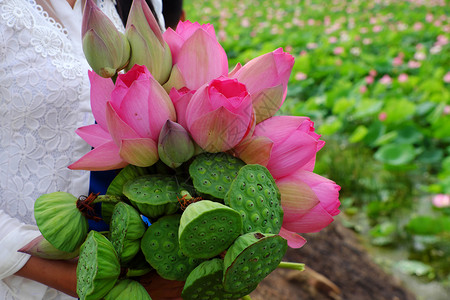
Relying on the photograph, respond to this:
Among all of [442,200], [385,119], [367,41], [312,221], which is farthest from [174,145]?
[367,41]

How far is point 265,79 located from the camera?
347mm

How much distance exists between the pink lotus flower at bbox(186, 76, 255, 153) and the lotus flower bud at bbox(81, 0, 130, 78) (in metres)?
0.07

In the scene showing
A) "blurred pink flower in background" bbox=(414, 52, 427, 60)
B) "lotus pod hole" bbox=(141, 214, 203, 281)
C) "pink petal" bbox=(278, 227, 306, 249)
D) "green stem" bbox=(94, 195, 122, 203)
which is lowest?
"blurred pink flower in background" bbox=(414, 52, 427, 60)

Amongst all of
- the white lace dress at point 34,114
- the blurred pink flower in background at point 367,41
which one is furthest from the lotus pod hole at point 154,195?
the blurred pink flower in background at point 367,41

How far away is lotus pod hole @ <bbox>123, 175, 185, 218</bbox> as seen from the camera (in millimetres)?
305

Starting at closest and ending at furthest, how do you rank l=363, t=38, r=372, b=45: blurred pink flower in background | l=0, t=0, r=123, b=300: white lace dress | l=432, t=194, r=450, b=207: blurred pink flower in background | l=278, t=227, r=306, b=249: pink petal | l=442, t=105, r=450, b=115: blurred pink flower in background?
l=278, t=227, r=306, b=249: pink petal < l=0, t=0, r=123, b=300: white lace dress < l=432, t=194, r=450, b=207: blurred pink flower in background < l=442, t=105, r=450, b=115: blurred pink flower in background < l=363, t=38, r=372, b=45: blurred pink flower in background

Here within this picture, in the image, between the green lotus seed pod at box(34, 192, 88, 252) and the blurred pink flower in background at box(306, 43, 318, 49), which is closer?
the green lotus seed pod at box(34, 192, 88, 252)

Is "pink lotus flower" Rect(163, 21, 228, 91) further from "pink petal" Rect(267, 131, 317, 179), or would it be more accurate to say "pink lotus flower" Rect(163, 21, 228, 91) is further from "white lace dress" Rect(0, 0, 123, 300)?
"white lace dress" Rect(0, 0, 123, 300)

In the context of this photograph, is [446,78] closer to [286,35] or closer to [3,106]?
[286,35]

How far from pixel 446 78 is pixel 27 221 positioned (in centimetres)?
231

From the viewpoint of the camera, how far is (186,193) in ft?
0.98

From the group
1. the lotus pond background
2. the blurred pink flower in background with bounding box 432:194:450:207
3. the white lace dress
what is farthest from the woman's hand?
the blurred pink flower in background with bounding box 432:194:450:207

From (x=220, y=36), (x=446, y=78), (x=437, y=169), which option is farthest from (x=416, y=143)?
(x=220, y=36)

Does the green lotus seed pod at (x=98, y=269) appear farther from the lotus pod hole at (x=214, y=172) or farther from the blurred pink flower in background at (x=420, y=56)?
the blurred pink flower in background at (x=420, y=56)
